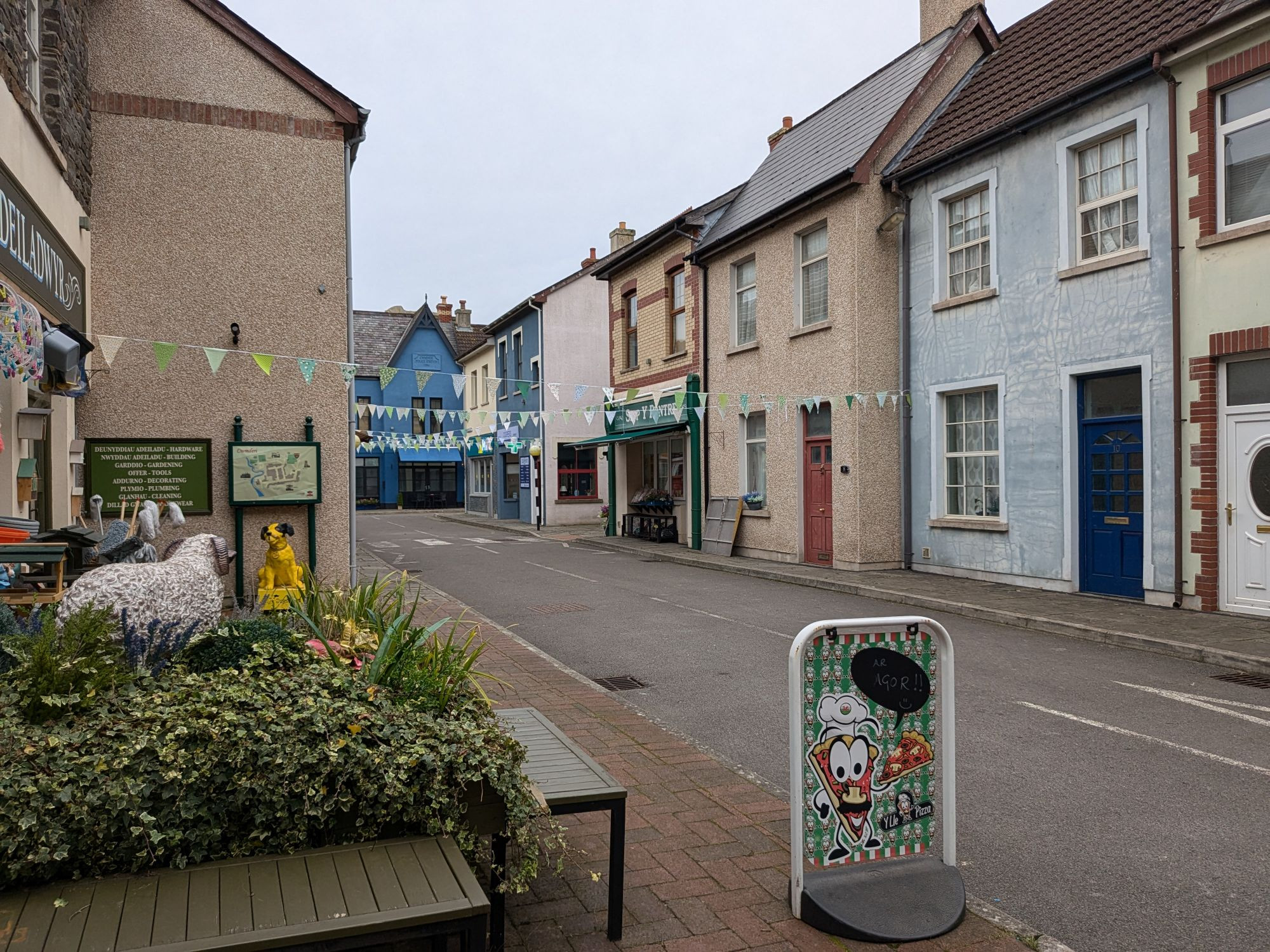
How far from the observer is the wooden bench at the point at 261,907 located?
2311 millimetres

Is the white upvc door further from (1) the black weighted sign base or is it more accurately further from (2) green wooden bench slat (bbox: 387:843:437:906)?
(2) green wooden bench slat (bbox: 387:843:437:906)

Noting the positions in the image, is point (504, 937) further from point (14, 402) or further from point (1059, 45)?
point (1059, 45)

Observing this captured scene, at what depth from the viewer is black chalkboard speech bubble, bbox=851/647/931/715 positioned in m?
3.48

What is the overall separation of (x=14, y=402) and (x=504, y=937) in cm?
641

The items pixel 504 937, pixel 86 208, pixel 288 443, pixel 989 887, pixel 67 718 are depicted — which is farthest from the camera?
pixel 288 443

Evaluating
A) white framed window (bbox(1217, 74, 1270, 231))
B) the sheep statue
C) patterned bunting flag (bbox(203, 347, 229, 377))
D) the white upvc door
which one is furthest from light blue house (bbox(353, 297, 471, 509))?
the sheep statue

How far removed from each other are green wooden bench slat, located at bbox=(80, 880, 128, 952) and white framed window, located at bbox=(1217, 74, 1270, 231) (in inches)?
447

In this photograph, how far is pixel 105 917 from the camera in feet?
7.88

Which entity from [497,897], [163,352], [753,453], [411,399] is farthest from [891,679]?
[411,399]

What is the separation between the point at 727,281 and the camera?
1945cm

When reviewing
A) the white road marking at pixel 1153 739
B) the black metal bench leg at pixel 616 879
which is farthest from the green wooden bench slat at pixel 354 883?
the white road marking at pixel 1153 739

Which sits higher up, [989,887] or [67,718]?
[67,718]

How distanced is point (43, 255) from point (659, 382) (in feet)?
52.5

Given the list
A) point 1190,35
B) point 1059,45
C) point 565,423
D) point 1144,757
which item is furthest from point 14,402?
point 565,423
